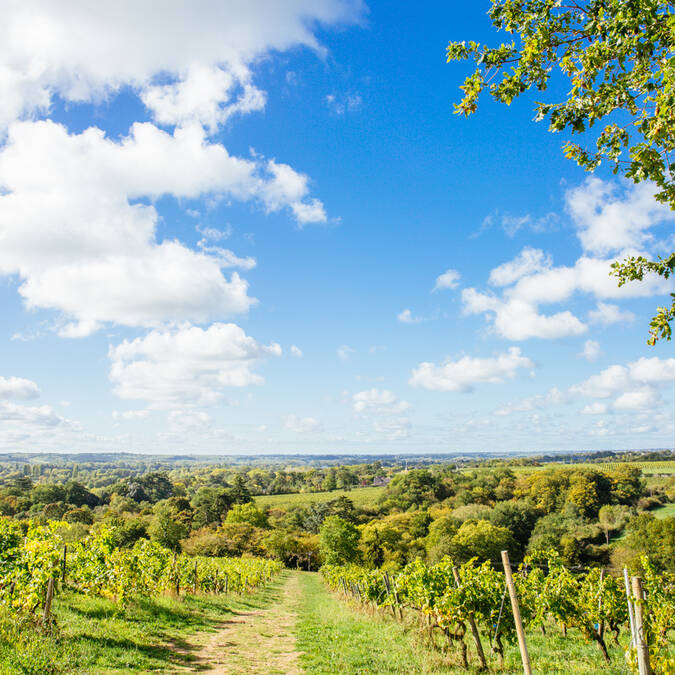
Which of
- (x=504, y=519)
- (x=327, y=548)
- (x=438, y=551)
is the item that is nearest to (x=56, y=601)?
(x=327, y=548)

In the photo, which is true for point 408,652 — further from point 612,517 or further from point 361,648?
point 612,517

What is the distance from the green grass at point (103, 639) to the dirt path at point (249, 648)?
408mm

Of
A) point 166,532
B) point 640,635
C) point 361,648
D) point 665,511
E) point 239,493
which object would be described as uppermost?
point 640,635

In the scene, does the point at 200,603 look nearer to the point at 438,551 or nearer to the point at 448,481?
the point at 438,551

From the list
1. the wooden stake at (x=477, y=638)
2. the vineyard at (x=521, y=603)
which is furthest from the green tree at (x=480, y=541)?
the wooden stake at (x=477, y=638)

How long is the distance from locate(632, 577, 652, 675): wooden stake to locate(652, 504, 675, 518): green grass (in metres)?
85.9

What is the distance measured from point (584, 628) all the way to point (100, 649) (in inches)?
458

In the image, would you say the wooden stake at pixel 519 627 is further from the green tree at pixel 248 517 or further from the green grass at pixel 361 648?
the green tree at pixel 248 517

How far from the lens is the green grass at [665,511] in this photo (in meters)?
72.1

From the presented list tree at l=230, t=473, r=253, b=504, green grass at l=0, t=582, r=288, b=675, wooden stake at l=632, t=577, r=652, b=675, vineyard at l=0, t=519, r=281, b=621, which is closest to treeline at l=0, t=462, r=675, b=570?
tree at l=230, t=473, r=253, b=504

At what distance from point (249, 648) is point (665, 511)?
92088 millimetres

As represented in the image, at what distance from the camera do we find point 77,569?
11.8 m

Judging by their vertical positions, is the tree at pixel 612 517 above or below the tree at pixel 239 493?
below

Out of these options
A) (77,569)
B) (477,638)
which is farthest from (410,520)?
(477,638)
